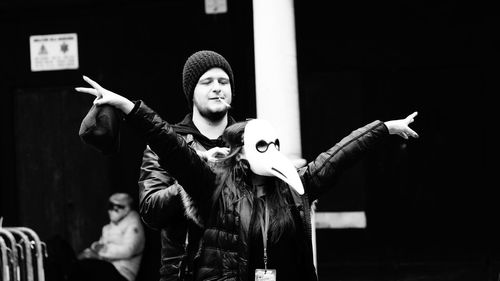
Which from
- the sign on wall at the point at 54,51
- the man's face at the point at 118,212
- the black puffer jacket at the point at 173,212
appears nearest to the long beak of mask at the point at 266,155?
the black puffer jacket at the point at 173,212

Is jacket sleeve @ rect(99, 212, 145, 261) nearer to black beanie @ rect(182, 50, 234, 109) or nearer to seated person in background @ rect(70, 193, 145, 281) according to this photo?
seated person in background @ rect(70, 193, 145, 281)

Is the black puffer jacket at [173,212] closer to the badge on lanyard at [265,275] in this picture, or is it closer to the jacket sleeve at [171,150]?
the jacket sleeve at [171,150]

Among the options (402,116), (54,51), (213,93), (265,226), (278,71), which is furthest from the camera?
(54,51)

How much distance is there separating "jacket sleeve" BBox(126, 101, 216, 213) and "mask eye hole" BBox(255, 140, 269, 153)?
21cm

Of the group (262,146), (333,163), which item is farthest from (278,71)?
(262,146)

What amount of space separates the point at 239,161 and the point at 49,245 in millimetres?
4477

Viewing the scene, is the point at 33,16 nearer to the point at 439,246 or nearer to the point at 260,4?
the point at 260,4

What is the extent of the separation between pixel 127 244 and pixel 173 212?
4700 millimetres

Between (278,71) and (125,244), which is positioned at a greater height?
(278,71)

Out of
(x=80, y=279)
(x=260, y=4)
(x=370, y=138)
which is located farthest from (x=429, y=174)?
(x=370, y=138)

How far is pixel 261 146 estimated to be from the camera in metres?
3.54

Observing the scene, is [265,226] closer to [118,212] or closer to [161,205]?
[161,205]

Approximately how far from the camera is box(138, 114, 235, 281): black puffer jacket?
3598mm

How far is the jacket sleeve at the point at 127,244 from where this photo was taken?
816 cm
